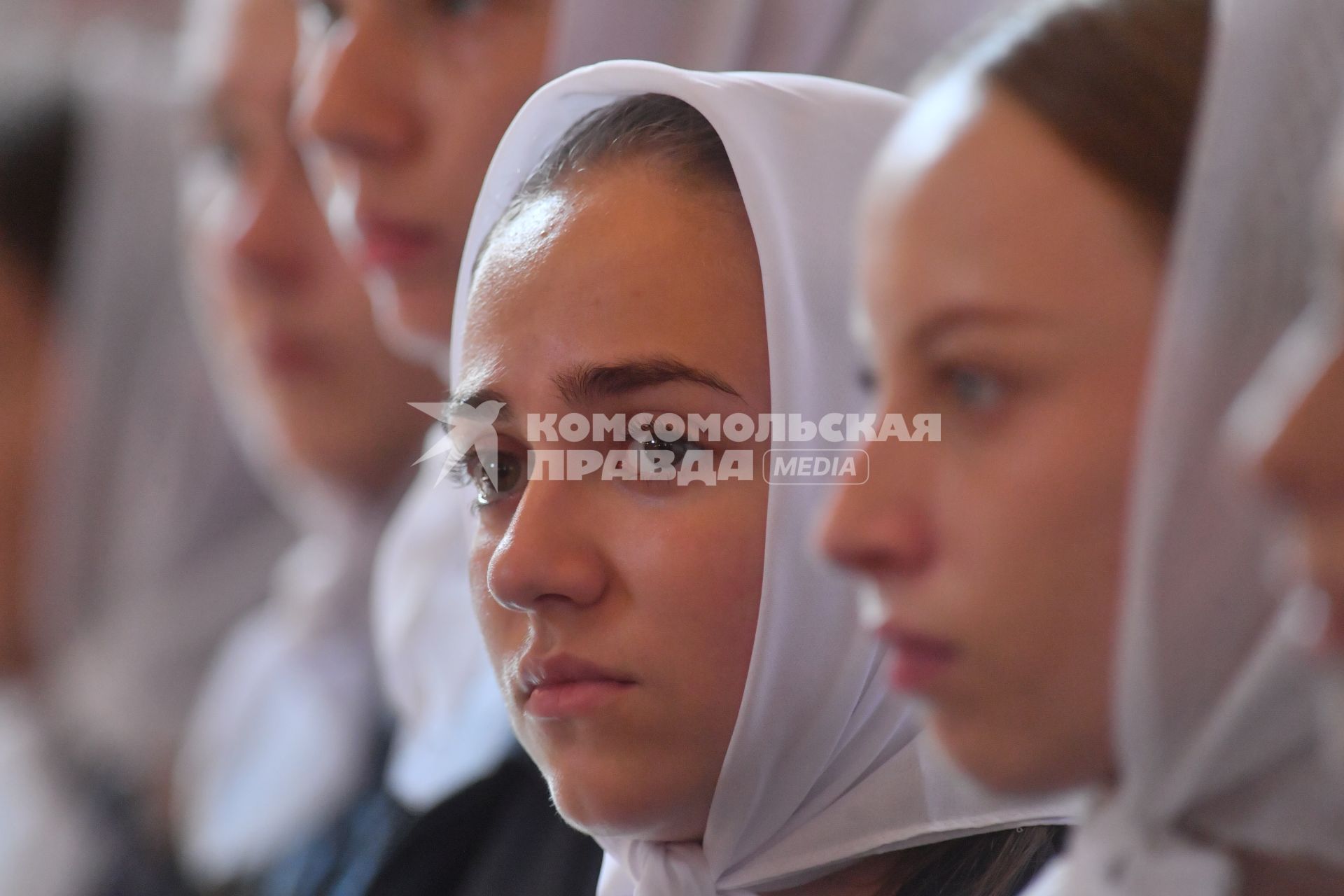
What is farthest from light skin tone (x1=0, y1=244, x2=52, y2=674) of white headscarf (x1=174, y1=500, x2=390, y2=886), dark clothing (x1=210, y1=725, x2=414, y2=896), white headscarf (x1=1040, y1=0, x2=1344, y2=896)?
white headscarf (x1=1040, y1=0, x2=1344, y2=896)

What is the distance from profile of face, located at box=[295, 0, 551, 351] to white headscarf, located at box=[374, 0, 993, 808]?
37 millimetres

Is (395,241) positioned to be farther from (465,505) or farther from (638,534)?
(638,534)

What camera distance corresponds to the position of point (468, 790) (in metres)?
1.04

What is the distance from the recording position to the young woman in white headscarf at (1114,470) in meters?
0.43

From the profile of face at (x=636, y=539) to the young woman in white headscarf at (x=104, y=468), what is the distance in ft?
3.79

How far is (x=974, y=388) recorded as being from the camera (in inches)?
17.9

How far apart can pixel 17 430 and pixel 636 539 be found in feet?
4.32

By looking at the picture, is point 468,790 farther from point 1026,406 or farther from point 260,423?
point 1026,406

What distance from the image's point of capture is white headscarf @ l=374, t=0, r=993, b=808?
2.96ft

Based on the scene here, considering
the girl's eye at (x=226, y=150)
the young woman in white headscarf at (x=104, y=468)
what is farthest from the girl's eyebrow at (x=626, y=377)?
the young woman in white headscarf at (x=104, y=468)

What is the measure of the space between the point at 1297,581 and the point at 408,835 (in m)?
0.79

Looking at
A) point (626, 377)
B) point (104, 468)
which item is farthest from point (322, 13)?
point (104, 468)

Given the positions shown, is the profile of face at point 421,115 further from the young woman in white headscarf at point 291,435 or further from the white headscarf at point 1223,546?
the white headscarf at point 1223,546

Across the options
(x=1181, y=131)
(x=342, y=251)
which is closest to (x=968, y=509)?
(x=1181, y=131)
